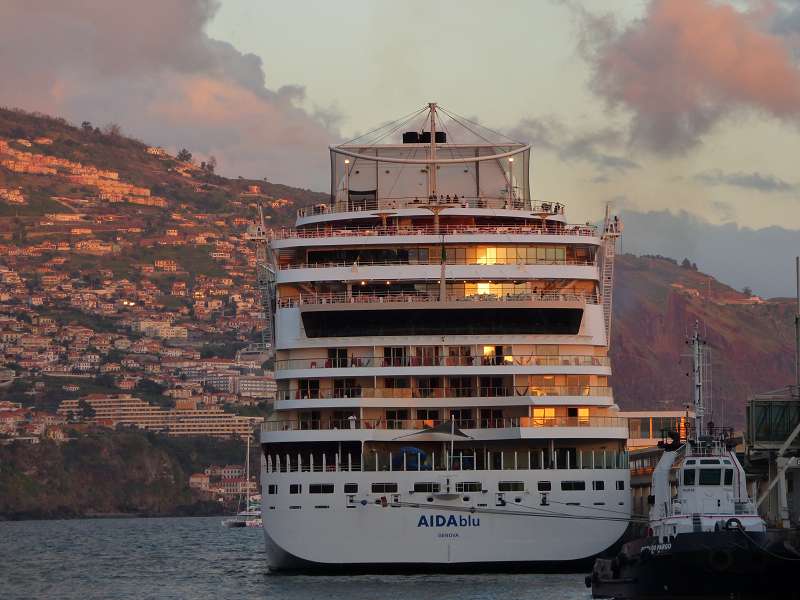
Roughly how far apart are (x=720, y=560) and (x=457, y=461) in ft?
46.7

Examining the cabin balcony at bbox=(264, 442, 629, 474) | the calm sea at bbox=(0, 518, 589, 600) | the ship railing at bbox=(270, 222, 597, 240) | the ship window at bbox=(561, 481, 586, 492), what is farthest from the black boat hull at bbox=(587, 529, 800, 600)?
the ship railing at bbox=(270, 222, 597, 240)

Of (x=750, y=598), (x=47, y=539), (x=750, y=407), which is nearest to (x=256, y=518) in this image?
(x=47, y=539)

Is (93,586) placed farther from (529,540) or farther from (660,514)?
(660,514)

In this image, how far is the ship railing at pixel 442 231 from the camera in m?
75.7

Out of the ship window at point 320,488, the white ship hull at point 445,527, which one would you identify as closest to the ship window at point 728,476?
the white ship hull at point 445,527

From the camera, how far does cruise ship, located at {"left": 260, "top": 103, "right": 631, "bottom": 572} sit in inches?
2675

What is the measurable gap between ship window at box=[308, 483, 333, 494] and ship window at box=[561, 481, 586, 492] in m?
8.21

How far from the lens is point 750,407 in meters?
73.9

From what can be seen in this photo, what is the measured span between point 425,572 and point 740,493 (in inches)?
490

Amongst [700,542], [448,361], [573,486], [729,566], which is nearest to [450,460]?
[448,361]

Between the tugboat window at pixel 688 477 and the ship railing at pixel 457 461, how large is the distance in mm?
8322

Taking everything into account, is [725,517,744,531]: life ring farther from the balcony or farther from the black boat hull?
the balcony

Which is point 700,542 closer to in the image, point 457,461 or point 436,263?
point 457,461

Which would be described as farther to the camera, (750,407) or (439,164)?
(439,164)
